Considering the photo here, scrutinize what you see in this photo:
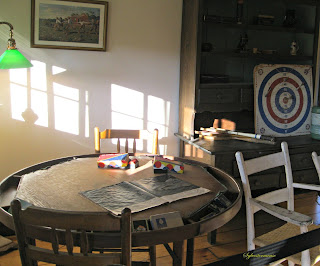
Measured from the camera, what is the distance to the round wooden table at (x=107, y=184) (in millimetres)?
1290

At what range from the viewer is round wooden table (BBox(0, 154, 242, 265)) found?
4.23ft

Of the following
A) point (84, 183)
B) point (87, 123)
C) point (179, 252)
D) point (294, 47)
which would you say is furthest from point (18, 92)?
point (294, 47)

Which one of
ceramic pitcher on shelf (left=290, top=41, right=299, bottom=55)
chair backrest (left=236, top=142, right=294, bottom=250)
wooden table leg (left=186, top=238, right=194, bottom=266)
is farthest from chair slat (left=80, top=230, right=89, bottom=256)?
ceramic pitcher on shelf (left=290, top=41, right=299, bottom=55)

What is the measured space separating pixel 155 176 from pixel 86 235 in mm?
787

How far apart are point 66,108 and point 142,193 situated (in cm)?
157

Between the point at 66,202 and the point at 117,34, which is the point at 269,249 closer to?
the point at 66,202

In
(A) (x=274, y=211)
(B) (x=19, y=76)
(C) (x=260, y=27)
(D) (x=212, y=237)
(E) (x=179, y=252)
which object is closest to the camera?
(E) (x=179, y=252)

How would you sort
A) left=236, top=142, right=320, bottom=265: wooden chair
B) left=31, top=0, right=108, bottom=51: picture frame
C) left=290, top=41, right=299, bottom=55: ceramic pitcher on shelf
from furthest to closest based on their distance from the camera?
1. left=290, top=41, right=299, bottom=55: ceramic pitcher on shelf
2. left=31, top=0, right=108, bottom=51: picture frame
3. left=236, top=142, right=320, bottom=265: wooden chair

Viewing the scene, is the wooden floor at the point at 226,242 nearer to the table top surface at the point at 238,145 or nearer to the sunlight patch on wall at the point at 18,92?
the table top surface at the point at 238,145

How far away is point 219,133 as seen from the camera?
119 inches

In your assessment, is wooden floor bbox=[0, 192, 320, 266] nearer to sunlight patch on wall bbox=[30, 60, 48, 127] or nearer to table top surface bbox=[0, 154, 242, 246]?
table top surface bbox=[0, 154, 242, 246]

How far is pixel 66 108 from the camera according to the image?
117 inches

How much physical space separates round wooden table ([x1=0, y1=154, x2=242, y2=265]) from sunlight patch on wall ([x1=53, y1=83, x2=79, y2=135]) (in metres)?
0.81

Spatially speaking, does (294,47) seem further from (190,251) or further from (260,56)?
(190,251)
